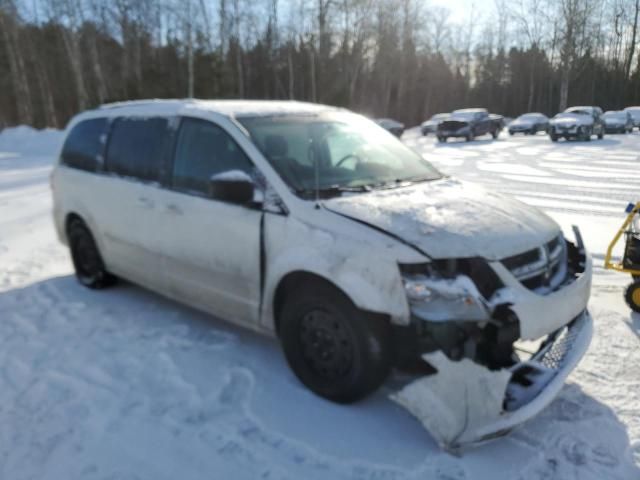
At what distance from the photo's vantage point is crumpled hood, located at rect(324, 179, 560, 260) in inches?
108

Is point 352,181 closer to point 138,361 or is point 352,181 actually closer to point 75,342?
point 138,361

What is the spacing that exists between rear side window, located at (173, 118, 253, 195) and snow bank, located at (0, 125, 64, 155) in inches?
730

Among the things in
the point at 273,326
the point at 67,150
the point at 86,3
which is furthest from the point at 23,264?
the point at 86,3

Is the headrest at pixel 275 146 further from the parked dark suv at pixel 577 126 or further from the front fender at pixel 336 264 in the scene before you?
the parked dark suv at pixel 577 126

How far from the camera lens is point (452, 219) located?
9.73 ft

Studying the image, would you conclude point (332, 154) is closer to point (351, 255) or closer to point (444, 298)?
point (351, 255)

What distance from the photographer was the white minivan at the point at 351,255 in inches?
103

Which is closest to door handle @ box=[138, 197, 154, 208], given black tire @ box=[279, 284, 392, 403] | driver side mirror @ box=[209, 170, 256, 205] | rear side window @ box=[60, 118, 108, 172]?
rear side window @ box=[60, 118, 108, 172]

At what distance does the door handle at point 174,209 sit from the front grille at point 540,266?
7.78ft

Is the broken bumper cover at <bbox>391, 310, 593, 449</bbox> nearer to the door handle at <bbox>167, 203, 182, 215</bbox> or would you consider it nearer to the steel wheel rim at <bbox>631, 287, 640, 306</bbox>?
the door handle at <bbox>167, 203, 182, 215</bbox>

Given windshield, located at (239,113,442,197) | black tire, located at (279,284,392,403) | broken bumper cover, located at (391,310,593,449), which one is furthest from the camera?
windshield, located at (239,113,442,197)

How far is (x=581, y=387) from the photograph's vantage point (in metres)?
3.36

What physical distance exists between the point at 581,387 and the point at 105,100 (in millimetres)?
28393

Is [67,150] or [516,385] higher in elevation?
[67,150]
